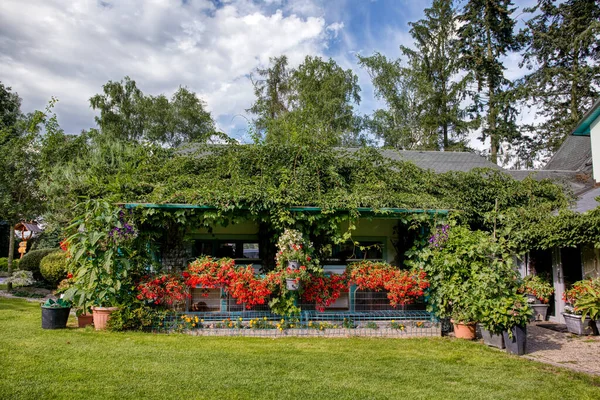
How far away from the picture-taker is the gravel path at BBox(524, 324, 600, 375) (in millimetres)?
5867

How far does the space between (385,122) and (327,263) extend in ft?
60.7

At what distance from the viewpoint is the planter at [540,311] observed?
962 centimetres

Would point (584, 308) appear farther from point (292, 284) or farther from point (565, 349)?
point (292, 284)

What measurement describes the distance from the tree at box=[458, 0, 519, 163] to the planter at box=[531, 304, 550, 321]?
1662 cm

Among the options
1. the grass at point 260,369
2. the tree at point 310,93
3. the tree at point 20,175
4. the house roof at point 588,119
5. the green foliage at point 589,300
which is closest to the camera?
the grass at point 260,369

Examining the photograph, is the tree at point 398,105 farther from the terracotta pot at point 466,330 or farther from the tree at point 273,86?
the terracotta pot at point 466,330

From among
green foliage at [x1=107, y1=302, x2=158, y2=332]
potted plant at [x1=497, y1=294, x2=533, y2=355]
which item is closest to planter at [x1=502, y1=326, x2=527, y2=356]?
potted plant at [x1=497, y1=294, x2=533, y2=355]

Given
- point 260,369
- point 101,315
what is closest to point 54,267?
point 101,315

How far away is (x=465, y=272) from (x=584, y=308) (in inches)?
107

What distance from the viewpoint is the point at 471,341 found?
7172mm

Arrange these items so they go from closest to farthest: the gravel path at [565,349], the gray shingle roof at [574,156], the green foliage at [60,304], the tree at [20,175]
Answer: the gravel path at [565,349] < the green foliage at [60,304] < the tree at [20,175] < the gray shingle roof at [574,156]

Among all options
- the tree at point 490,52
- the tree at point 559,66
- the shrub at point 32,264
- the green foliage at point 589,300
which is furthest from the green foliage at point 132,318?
the tree at point 490,52

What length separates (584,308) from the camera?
25.6ft

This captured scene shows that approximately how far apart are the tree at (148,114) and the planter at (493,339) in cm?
2084
